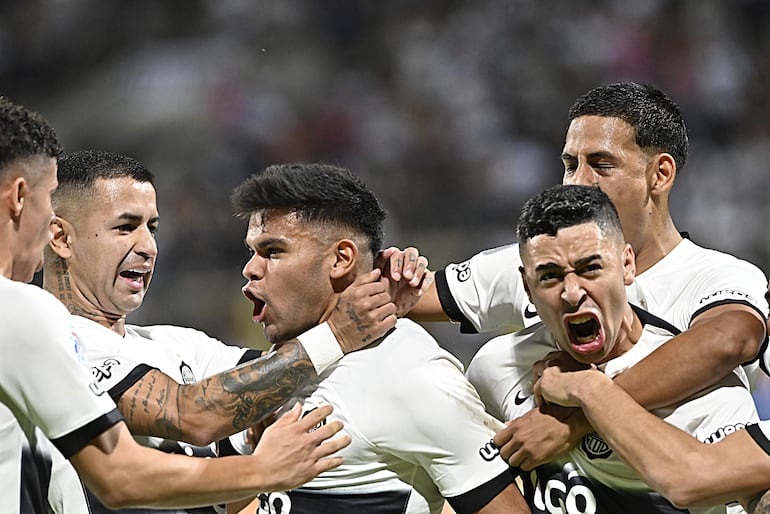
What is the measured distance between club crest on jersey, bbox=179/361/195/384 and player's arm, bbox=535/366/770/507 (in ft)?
4.89

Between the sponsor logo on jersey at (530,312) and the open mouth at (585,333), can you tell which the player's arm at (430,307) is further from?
the open mouth at (585,333)

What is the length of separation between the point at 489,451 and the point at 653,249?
100 cm

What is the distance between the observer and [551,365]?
3166mm

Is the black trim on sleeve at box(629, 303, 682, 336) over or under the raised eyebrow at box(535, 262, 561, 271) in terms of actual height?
under

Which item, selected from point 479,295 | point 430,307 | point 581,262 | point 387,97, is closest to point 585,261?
point 581,262

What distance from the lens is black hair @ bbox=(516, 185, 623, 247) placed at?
122 inches

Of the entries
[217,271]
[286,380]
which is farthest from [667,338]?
[217,271]

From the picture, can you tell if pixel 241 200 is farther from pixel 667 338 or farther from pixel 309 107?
pixel 309 107

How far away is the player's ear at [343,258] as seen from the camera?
Result: 3350 millimetres

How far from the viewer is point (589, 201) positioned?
124 inches

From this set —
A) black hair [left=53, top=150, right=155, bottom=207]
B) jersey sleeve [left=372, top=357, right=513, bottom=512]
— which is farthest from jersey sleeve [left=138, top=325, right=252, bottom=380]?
jersey sleeve [left=372, top=357, right=513, bottom=512]

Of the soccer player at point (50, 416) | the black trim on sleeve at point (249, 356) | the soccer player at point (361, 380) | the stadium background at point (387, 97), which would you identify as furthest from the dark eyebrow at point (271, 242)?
the stadium background at point (387, 97)

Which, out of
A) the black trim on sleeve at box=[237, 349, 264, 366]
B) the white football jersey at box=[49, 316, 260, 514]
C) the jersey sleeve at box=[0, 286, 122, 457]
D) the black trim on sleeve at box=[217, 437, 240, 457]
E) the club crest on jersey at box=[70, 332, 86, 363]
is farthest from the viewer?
the black trim on sleeve at box=[237, 349, 264, 366]

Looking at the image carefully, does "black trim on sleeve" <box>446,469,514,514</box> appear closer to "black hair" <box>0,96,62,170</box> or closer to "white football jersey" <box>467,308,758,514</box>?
"white football jersey" <box>467,308,758,514</box>
